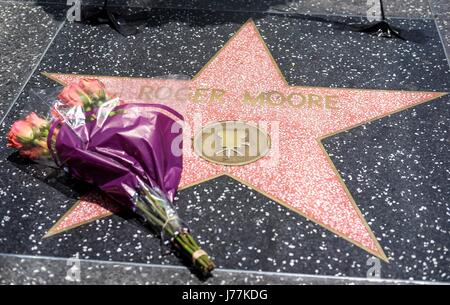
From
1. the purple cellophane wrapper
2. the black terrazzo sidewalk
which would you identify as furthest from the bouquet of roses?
the black terrazzo sidewalk

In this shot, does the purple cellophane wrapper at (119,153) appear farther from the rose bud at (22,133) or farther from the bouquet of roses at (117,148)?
the rose bud at (22,133)

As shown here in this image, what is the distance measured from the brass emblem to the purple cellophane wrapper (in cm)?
26

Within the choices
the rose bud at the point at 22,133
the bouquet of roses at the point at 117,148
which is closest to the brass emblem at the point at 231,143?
the bouquet of roses at the point at 117,148

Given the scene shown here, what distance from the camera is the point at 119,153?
2436 millimetres

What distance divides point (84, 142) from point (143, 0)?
1943 mm

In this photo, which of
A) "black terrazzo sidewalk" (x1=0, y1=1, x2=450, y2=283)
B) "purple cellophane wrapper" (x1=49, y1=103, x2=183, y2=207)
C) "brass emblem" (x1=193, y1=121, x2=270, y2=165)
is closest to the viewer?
"black terrazzo sidewalk" (x1=0, y1=1, x2=450, y2=283)

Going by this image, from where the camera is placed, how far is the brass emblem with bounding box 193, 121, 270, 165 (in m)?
2.74

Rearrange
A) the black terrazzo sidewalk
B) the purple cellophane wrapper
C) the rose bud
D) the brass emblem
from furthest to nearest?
the brass emblem, the rose bud, the purple cellophane wrapper, the black terrazzo sidewalk

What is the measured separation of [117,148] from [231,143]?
1.97 ft

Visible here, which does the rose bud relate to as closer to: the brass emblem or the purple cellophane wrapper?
the purple cellophane wrapper

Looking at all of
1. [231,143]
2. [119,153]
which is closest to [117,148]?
[119,153]

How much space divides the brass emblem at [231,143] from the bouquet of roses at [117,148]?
16 cm

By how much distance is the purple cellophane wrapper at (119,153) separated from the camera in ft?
7.91

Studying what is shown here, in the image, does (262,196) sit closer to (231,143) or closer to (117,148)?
(231,143)
